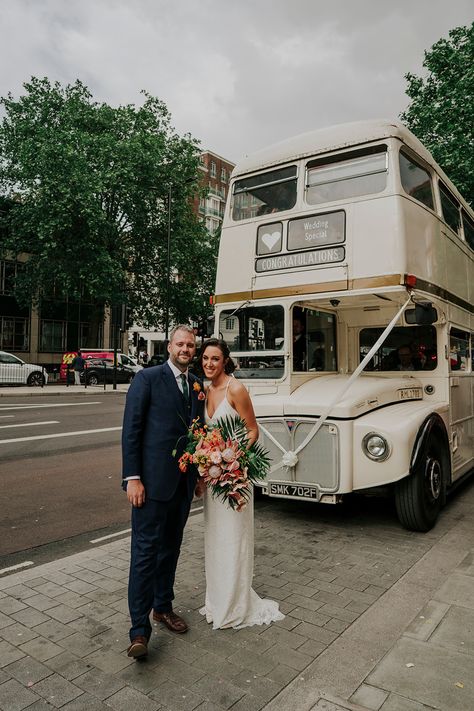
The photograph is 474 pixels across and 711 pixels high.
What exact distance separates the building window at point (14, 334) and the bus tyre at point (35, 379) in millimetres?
10262

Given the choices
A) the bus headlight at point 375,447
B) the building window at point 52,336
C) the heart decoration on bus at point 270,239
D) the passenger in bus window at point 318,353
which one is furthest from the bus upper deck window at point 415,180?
the building window at point 52,336

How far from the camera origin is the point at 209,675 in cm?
287

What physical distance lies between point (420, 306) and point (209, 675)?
3767 millimetres

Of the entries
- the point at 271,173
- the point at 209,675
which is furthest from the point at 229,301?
the point at 209,675

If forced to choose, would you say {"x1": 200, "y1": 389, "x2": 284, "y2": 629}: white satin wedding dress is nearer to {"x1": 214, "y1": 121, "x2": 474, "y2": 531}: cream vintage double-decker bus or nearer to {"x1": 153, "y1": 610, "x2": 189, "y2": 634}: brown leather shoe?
{"x1": 153, "y1": 610, "x2": 189, "y2": 634}: brown leather shoe

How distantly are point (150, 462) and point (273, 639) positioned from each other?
4.24 ft

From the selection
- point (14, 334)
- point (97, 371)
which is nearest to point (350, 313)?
point (97, 371)

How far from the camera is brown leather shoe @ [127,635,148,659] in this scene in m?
2.94

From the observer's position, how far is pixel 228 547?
3395 millimetres

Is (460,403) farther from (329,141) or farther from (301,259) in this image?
(329,141)

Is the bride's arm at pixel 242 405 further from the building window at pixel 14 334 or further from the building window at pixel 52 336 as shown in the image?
the building window at pixel 52 336

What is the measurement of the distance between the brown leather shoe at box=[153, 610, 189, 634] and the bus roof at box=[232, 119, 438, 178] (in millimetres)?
4927

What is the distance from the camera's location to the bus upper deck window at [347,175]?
568 cm

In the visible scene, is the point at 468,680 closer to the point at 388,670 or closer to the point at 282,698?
the point at 388,670
